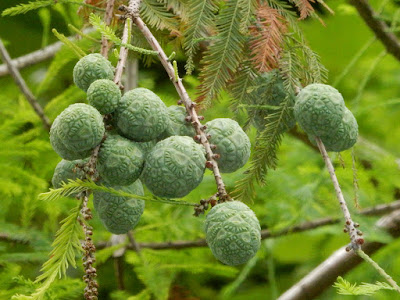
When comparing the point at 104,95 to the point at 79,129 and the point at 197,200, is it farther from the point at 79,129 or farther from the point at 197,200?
the point at 197,200

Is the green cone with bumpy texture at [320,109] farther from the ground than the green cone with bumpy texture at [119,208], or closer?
farther from the ground

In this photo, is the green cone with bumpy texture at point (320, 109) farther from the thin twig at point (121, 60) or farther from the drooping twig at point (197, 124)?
the thin twig at point (121, 60)

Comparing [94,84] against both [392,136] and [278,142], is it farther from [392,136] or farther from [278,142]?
[392,136]

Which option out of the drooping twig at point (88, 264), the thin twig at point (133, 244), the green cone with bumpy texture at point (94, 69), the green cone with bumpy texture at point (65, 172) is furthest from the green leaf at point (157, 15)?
the thin twig at point (133, 244)

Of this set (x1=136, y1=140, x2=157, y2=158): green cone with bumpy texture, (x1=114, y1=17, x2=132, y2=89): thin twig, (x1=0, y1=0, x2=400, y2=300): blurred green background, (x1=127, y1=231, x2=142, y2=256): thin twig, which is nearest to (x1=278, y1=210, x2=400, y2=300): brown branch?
(x1=0, y1=0, x2=400, y2=300): blurred green background

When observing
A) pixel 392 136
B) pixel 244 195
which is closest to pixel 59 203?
pixel 244 195

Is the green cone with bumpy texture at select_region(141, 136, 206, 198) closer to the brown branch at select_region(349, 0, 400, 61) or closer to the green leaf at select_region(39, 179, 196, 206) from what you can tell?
the green leaf at select_region(39, 179, 196, 206)
